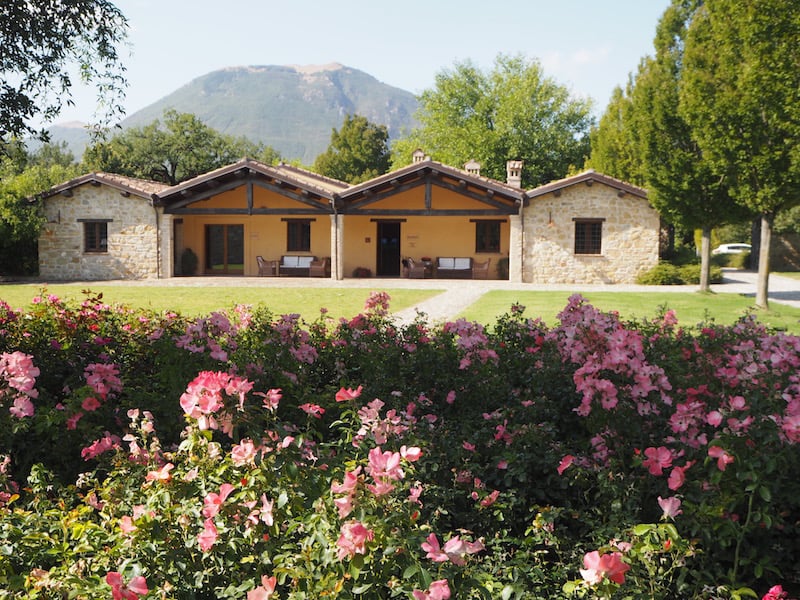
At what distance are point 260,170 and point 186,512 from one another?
2266cm

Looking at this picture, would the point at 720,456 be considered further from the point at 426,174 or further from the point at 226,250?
the point at 226,250

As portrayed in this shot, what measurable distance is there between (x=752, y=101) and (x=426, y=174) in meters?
11.0

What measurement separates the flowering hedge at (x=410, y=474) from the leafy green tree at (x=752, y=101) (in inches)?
458

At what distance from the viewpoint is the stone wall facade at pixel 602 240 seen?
2341 centimetres

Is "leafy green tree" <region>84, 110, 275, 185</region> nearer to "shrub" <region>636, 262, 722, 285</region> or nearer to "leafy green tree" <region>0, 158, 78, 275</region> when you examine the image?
"leafy green tree" <region>0, 158, 78, 275</region>

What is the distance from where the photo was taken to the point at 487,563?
2727mm

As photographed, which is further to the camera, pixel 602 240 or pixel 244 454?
pixel 602 240

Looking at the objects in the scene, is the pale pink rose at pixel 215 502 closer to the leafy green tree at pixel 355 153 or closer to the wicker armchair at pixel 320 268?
the wicker armchair at pixel 320 268

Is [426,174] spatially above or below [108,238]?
above

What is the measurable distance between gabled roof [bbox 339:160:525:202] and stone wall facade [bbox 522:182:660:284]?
1.06 meters

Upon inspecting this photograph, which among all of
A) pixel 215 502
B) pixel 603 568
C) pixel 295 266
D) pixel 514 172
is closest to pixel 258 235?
pixel 295 266

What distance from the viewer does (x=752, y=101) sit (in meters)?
15.3

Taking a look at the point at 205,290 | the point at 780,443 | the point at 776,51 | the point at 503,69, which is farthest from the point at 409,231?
the point at 503,69

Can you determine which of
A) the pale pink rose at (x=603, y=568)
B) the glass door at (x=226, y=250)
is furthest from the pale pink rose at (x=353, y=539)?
the glass door at (x=226, y=250)
